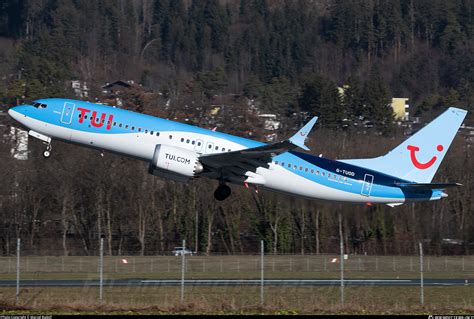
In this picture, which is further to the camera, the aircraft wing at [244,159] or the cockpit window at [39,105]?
the cockpit window at [39,105]

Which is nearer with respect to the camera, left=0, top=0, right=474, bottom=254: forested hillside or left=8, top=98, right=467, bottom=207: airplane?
left=8, top=98, right=467, bottom=207: airplane

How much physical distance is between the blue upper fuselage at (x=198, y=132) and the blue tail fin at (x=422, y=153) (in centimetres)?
77

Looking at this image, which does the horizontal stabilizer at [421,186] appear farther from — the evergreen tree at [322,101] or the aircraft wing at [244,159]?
the evergreen tree at [322,101]

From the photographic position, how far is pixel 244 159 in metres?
40.7

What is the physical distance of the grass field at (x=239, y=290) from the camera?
3041 cm

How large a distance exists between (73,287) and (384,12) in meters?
167

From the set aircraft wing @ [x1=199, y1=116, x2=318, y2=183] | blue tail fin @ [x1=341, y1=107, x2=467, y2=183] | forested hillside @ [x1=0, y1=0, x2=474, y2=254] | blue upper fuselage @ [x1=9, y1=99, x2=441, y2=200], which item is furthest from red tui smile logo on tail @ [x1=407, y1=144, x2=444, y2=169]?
aircraft wing @ [x1=199, y1=116, x2=318, y2=183]

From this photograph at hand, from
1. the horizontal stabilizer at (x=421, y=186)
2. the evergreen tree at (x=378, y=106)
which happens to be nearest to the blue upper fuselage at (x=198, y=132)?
the horizontal stabilizer at (x=421, y=186)

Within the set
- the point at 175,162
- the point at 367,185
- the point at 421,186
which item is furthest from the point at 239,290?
the point at 421,186

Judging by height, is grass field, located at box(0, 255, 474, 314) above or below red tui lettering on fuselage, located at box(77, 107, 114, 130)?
below

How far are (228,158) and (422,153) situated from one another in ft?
30.6

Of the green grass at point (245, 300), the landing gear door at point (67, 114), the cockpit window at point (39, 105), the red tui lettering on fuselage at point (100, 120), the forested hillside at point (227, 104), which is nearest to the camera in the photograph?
the green grass at point (245, 300)

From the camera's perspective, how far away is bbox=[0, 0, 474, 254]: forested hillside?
61812 millimetres

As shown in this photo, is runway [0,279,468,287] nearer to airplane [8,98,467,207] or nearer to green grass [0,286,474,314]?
green grass [0,286,474,314]
